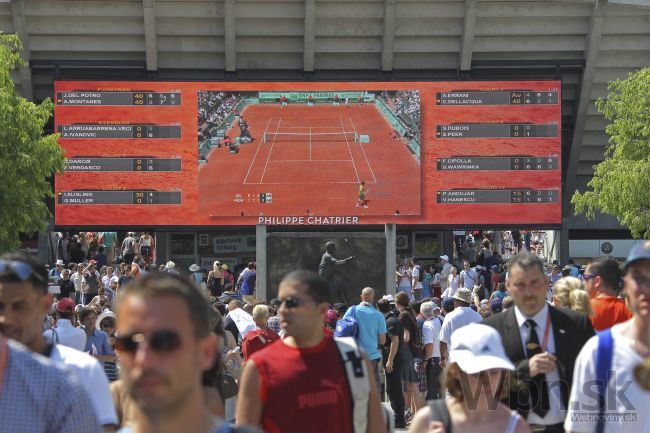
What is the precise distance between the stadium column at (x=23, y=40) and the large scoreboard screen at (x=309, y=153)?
8.97 ft

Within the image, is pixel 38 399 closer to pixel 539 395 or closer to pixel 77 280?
pixel 539 395

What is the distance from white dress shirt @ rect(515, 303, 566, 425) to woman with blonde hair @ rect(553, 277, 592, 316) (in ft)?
4.69

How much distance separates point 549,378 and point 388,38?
2463 centimetres

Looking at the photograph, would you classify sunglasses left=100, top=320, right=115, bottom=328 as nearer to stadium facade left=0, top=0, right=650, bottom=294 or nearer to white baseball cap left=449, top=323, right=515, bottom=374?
white baseball cap left=449, top=323, right=515, bottom=374

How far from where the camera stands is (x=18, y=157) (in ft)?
73.3

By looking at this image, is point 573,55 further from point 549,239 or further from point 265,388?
point 265,388

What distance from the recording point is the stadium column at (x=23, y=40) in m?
29.0

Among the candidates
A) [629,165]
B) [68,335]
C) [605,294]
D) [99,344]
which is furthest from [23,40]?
[605,294]

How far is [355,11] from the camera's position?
29.9m

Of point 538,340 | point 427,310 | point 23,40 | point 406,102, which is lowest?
point 427,310

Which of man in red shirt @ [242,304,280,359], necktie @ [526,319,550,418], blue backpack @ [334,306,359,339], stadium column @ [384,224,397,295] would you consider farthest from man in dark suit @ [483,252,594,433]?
stadium column @ [384,224,397,295]

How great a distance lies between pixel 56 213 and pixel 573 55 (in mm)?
13452

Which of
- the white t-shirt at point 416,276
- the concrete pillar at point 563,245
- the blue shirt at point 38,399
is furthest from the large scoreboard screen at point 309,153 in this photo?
the blue shirt at point 38,399

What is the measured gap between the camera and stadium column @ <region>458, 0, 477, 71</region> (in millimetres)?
29422
